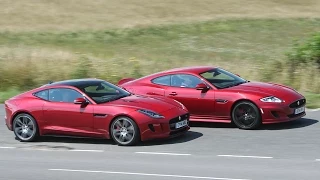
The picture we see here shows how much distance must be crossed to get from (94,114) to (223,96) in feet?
9.77

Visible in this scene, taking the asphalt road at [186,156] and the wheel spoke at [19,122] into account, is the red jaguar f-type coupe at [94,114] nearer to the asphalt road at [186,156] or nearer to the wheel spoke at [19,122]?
the wheel spoke at [19,122]

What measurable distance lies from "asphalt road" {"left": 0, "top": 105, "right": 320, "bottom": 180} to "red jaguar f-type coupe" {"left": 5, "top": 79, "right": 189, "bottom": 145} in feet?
1.00

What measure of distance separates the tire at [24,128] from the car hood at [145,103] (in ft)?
6.22

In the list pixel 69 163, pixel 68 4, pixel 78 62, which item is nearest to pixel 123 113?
A: pixel 69 163

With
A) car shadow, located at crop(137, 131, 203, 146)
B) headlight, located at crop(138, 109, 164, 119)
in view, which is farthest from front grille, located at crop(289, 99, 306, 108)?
headlight, located at crop(138, 109, 164, 119)

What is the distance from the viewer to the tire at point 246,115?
54.1 feet

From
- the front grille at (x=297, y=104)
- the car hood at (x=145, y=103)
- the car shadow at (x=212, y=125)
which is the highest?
the car hood at (x=145, y=103)

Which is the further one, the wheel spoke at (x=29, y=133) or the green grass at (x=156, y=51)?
the green grass at (x=156, y=51)

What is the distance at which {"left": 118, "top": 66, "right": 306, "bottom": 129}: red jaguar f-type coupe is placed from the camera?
54.1ft

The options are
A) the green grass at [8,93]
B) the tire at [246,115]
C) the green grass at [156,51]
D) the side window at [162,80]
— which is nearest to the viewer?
the tire at [246,115]

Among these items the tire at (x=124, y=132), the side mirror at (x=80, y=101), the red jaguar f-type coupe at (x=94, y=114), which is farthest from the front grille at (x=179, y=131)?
the side mirror at (x=80, y=101)

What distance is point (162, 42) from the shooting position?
44.7m

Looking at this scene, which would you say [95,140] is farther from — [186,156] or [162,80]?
[186,156]

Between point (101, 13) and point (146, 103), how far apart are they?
130 feet
